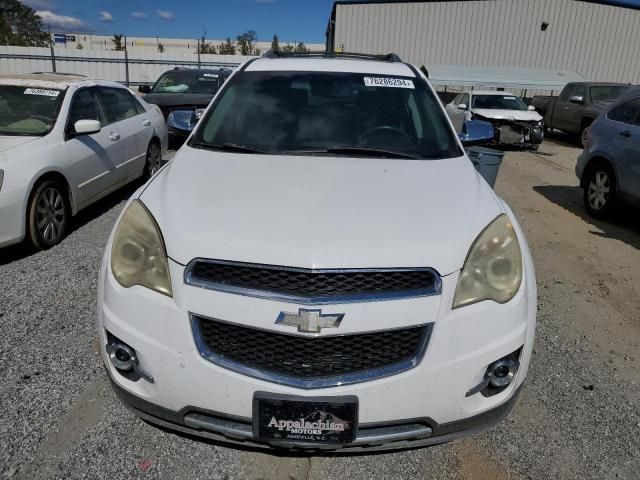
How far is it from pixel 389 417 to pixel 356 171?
125 cm

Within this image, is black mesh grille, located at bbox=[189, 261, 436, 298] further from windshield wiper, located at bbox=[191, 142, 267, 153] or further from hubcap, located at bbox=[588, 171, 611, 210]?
hubcap, located at bbox=[588, 171, 611, 210]

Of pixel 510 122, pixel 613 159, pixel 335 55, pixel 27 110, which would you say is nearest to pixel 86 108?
pixel 27 110

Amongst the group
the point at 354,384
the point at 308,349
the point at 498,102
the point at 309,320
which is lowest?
the point at 354,384

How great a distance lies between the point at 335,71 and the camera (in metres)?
3.50

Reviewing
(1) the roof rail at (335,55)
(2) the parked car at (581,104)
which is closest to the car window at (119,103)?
(1) the roof rail at (335,55)

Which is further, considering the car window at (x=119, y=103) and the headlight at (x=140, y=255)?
the car window at (x=119, y=103)

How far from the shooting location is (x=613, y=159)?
6.38 metres

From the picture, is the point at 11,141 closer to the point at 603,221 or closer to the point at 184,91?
the point at 603,221

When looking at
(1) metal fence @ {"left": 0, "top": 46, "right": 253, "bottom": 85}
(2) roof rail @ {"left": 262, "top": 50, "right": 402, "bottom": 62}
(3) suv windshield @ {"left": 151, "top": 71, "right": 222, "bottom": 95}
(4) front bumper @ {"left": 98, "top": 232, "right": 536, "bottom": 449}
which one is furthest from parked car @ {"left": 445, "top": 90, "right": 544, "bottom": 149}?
(1) metal fence @ {"left": 0, "top": 46, "right": 253, "bottom": 85}

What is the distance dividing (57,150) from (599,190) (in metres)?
6.41

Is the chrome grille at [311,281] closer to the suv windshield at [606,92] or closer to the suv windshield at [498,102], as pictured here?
the suv windshield at [498,102]

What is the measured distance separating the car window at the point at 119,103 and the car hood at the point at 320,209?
4041mm

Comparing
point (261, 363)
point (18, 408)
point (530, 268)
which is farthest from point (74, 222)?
point (530, 268)

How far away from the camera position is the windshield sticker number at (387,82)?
3416mm
